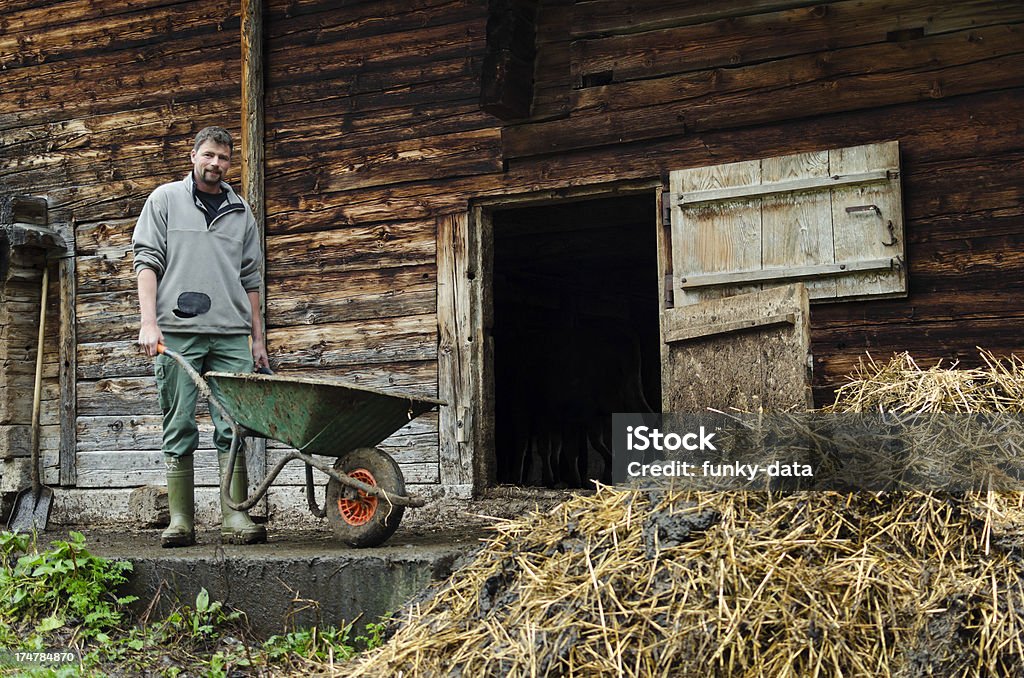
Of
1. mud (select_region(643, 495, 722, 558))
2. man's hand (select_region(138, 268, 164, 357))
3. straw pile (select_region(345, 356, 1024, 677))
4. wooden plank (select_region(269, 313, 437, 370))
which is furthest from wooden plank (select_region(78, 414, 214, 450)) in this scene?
mud (select_region(643, 495, 722, 558))

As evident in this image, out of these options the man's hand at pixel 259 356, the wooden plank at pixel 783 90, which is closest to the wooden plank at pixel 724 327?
the wooden plank at pixel 783 90

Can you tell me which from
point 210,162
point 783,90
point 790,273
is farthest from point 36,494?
point 783,90

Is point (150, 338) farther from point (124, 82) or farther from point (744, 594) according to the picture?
point (124, 82)

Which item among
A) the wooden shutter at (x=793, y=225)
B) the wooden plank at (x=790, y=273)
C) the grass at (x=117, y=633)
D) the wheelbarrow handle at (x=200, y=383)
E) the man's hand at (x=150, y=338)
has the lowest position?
the grass at (x=117, y=633)

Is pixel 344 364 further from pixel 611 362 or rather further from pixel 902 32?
pixel 611 362

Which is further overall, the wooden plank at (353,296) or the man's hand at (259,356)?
the wooden plank at (353,296)

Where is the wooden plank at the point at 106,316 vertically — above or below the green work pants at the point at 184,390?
above

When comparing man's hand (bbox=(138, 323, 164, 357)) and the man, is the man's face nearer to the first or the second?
the man

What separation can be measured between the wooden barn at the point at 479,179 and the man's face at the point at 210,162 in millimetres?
1703

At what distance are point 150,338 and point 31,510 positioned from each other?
3.50 meters

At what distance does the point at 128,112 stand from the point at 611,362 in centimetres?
490

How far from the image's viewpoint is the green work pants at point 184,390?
5.07 m

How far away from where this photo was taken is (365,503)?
477 cm

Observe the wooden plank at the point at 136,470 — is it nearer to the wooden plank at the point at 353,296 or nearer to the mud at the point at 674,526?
the wooden plank at the point at 353,296
